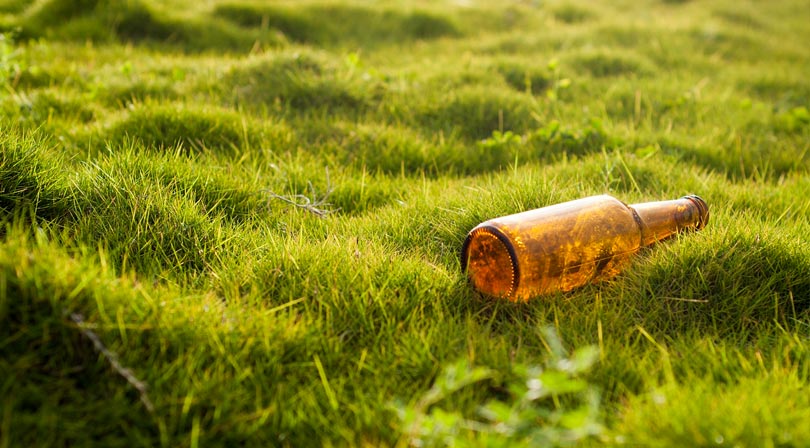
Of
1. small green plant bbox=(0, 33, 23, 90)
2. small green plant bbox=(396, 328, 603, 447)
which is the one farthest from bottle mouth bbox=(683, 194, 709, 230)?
small green plant bbox=(0, 33, 23, 90)

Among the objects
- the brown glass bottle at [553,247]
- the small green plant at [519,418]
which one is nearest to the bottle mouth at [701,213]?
the brown glass bottle at [553,247]

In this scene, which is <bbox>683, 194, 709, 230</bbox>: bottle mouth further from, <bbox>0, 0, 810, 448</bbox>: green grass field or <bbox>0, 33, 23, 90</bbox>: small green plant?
<bbox>0, 33, 23, 90</bbox>: small green plant

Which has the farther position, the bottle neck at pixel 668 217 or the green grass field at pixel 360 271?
the bottle neck at pixel 668 217

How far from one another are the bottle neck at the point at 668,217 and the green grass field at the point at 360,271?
7 centimetres

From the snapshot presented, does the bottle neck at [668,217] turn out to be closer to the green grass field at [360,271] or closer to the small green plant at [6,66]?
the green grass field at [360,271]

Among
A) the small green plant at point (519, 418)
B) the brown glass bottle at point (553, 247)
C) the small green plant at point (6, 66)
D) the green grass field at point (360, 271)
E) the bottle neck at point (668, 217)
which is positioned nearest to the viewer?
the small green plant at point (519, 418)

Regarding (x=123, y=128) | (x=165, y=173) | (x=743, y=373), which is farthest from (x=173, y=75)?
(x=743, y=373)

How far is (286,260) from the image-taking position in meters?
2.22

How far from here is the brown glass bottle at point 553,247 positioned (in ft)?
6.98

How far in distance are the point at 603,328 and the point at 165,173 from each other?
1811 millimetres

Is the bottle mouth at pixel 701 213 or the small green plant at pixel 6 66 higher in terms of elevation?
the small green plant at pixel 6 66

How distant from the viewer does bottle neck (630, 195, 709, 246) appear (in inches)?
97.7

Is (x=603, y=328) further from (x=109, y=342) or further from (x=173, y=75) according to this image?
(x=173, y=75)

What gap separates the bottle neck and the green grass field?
71mm
